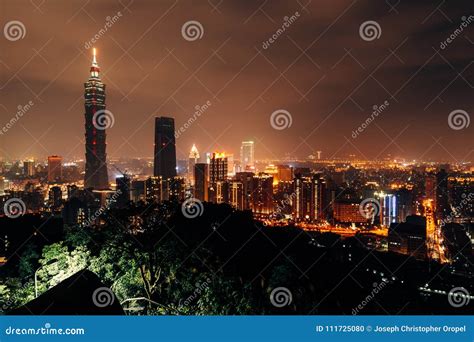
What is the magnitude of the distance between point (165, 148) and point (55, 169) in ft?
13.3

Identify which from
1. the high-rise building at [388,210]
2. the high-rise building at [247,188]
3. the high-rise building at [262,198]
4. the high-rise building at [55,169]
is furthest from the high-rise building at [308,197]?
the high-rise building at [55,169]

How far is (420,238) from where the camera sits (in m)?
11.4

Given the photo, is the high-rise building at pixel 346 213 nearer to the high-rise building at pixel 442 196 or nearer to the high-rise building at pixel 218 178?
the high-rise building at pixel 442 196

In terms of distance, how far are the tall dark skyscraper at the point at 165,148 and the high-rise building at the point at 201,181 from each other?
0.87 m

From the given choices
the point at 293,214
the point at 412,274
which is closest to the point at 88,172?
the point at 293,214

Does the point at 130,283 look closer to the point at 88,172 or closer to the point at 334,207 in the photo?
the point at 334,207

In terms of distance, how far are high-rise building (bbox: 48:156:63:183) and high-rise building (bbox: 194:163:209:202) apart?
4584mm

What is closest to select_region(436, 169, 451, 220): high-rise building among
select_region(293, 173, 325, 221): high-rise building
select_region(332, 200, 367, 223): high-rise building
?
select_region(332, 200, 367, 223): high-rise building

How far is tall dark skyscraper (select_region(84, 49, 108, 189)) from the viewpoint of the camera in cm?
2212

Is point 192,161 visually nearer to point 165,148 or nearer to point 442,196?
point 165,148

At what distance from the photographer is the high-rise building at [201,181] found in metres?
14.9

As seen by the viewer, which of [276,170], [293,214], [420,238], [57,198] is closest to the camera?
[420,238]

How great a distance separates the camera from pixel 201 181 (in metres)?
15.5

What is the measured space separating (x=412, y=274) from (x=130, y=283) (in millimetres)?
5828
